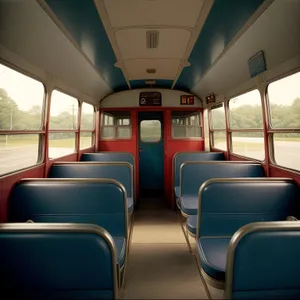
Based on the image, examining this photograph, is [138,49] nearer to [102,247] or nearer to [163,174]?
[102,247]

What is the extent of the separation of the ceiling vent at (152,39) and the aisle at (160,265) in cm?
249

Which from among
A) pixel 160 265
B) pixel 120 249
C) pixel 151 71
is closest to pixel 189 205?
pixel 160 265

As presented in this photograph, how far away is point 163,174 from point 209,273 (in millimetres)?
4258

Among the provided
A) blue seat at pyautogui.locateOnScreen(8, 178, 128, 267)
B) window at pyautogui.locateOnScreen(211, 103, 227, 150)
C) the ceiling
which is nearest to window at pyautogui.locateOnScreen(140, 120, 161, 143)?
window at pyautogui.locateOnScreen(211, 103, 227, 150)

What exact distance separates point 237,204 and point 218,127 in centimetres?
303

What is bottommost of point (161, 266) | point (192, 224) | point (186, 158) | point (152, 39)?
point (161, 266)

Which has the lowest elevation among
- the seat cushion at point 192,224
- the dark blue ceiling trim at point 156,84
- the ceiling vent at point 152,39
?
the seat cushion at point 192,224

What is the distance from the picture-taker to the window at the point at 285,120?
236 centimetres

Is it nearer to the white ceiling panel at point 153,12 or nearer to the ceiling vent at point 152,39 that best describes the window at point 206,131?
the ceiling vent at point 152,39

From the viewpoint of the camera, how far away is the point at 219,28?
2219 mm

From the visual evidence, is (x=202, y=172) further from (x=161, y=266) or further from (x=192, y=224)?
(x=161, y=266)

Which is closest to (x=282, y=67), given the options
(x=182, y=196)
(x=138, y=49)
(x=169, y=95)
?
(x=138, y=49)

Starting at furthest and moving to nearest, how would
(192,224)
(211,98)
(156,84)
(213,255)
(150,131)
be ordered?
(150,131) < (156,84) < (211,98) < (192,224) < (213,255)

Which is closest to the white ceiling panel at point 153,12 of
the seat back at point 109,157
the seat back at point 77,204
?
the seat back at point 77,204
